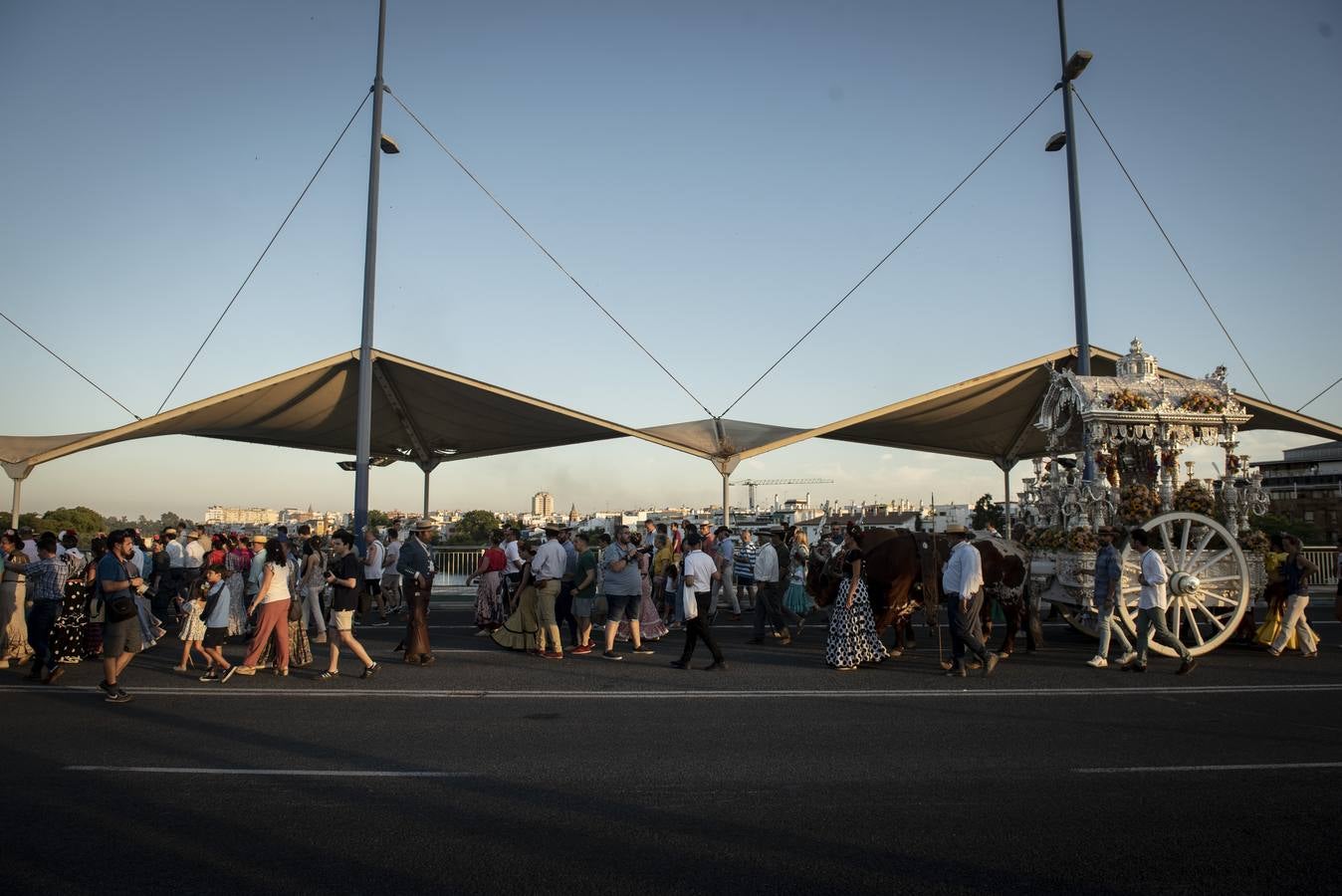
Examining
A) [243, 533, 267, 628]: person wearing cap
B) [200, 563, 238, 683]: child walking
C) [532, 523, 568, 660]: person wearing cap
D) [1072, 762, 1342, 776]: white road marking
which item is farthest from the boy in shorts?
[1072, 762, 1342, 776]: white road marking

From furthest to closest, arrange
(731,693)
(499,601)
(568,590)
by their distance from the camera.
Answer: (499,601), (568,590), (731,693)

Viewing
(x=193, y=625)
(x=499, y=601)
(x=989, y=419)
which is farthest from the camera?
(x=989, y=419)

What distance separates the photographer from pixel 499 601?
13.6m

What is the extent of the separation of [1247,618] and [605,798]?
10675 millimetres

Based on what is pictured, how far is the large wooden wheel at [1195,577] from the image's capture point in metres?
11.0

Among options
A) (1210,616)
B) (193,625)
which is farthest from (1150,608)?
(193,625)

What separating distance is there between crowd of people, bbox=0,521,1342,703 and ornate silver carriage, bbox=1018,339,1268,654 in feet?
1.74

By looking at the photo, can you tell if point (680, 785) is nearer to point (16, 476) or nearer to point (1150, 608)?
point (1150, 608)

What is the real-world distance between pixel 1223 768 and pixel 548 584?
7.90 meters

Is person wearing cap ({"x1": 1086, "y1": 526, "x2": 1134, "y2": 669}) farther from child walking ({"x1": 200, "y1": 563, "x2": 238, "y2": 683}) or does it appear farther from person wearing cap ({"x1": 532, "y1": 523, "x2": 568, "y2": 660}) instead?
child walking ({"x1": 200, "y1": 563, "x2": 238, "y2": 683})

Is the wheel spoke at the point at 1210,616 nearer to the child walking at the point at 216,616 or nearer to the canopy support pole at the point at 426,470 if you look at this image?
the child walking at the point at 216,616

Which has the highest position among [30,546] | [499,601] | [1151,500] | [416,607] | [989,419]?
[989,419]

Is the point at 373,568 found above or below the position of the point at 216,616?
above

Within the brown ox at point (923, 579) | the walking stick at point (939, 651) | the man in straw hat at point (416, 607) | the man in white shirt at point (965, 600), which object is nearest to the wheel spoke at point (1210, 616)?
the brown ox at point (923, 579)
